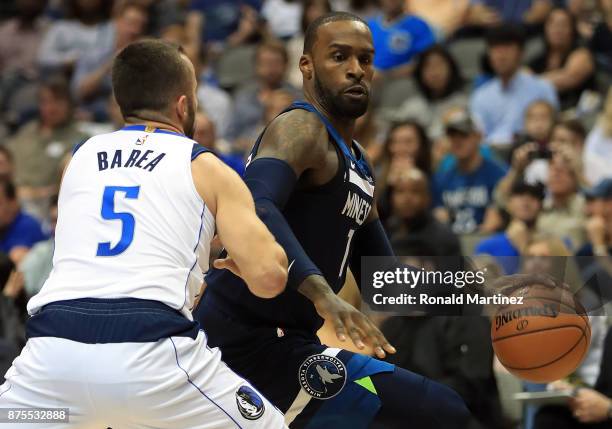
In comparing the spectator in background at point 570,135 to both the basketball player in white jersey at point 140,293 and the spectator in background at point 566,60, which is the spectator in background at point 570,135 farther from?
the basketball player in white jersey at point 140,293

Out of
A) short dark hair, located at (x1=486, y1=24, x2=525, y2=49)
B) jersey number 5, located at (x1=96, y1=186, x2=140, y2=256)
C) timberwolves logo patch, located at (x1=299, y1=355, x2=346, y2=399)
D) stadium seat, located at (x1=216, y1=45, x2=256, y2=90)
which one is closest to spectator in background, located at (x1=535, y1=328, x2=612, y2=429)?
timberwolves logo patch, located at (x1=299, y1=355, x2=346, y2=399)

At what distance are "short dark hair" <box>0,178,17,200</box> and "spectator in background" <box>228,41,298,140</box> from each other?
8.78 ft

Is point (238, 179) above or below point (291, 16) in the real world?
below

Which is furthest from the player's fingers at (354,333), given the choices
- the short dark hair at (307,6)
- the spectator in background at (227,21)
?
the spectator in background at (227,21)

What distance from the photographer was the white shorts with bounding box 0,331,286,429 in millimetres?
3443

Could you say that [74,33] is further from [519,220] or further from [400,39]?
[519,220]

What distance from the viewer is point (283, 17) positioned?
12617 millimetres

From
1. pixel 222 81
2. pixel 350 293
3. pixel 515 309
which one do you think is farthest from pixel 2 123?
pixel 515 309

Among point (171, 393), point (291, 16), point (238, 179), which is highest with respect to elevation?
point (291, 16)

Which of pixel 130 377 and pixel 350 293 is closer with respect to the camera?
pixel 130 377

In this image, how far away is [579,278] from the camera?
16.5 feet

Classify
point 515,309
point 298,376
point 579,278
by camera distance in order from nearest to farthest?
point 298,376
point 515,309
point 579,278

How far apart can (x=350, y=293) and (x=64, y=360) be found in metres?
1.95

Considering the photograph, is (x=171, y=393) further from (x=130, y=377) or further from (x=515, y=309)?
(x=515, y=309)
